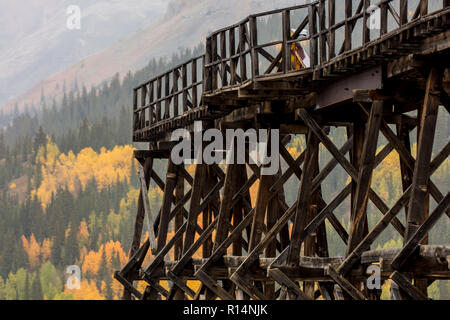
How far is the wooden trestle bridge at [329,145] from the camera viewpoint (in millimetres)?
13570

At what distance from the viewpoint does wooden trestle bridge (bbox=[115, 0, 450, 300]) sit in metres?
13.6

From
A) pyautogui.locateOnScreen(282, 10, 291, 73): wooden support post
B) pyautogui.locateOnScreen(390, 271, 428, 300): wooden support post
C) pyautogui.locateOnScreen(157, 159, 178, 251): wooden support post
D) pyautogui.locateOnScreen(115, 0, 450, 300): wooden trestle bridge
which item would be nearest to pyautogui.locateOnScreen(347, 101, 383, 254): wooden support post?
pyautogui.locateOnScreen(115, 0, 450, 300): wooden trestle bridge

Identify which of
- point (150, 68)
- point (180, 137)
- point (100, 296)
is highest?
point (150, 68)

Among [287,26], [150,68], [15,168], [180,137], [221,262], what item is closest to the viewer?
[287,26]

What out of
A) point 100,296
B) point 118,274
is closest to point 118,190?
point 100,296

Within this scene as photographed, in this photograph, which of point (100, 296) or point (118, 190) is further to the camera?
point (118, 190)

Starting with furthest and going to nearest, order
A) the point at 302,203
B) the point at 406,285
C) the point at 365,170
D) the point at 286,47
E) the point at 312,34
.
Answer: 1. the point at 286,47
2. the point at 302,203
3. the point at 312,34
4. the point at 365,170
5. the point at 406,285

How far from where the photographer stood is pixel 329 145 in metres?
16.7

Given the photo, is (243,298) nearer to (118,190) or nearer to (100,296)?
(100,296)

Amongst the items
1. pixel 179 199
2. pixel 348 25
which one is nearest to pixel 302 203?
pixel 348 25

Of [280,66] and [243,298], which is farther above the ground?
[280,66]

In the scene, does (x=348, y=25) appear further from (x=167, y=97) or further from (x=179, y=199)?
(x=179, y=199)

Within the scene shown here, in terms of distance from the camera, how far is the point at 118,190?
485ft

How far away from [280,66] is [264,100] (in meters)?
1.00
